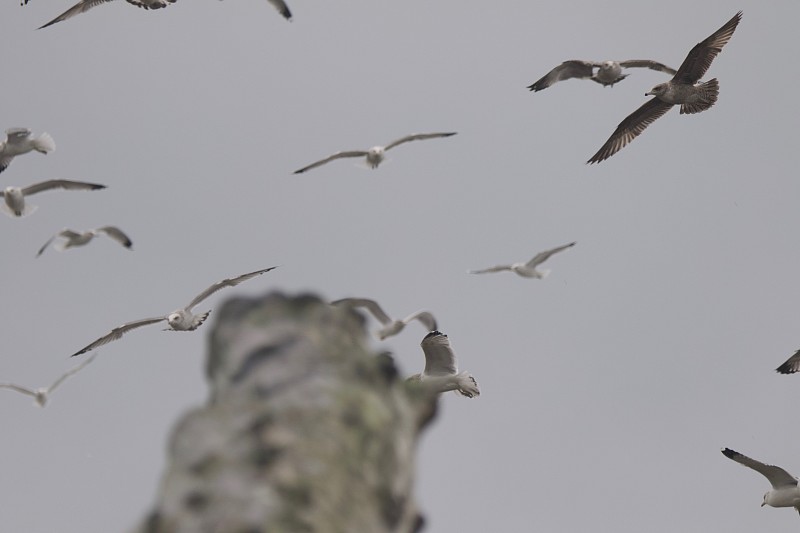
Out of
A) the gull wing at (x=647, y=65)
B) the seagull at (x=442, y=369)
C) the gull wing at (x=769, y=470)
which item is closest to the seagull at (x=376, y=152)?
the gull wing at (x=647, y=65)

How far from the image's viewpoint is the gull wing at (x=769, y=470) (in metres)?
21.7

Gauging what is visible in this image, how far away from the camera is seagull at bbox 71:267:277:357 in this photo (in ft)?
81.3

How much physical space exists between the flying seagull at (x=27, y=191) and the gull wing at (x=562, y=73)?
8283 mm

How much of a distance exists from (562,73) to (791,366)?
6.47 m

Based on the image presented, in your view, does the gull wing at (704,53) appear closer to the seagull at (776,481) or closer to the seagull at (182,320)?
the seagull at (776,481)

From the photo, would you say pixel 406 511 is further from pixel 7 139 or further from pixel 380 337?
pixel 7 139

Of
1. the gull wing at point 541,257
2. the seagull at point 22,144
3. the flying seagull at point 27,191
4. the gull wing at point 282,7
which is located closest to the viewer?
the gull wing at point 282,7

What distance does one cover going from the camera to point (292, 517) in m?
4.13

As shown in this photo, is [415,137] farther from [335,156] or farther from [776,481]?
[776,481]

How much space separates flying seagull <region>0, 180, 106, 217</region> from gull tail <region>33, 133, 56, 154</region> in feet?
3.20

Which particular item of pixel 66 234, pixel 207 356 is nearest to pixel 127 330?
pixel 66 234

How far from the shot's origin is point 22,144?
25.9m

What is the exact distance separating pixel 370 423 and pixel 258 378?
14.9 inches

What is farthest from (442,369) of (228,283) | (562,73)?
(562,73)
